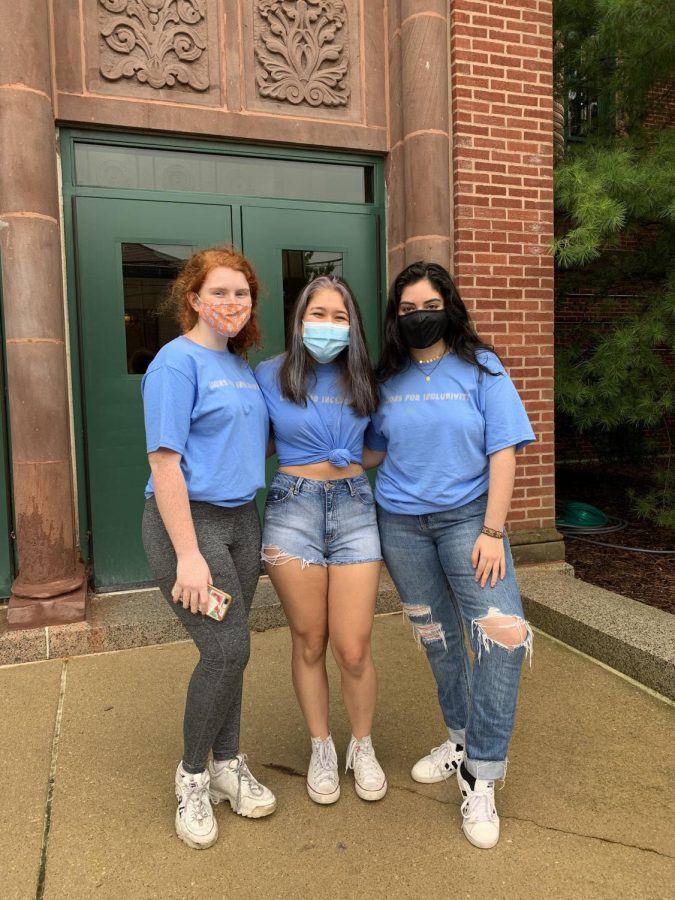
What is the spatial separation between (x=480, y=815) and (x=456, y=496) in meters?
1.11

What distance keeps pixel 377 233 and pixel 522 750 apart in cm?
394

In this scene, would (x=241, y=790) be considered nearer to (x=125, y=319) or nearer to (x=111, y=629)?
(x=111, y=629)

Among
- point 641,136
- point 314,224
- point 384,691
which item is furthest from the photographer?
point 641,136

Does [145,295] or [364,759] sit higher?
[145,295]

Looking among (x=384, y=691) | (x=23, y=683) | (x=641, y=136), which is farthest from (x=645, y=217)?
(x=23, y=683)

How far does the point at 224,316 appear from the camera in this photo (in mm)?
2434

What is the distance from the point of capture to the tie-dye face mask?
7.97 feet

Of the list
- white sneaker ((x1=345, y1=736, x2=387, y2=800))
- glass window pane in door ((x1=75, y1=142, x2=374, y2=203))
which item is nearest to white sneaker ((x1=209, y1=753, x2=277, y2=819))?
white sneaker ((x1=345, y1=736, x2=387, y2=800))

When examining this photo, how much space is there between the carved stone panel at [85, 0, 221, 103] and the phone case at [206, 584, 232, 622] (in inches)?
155

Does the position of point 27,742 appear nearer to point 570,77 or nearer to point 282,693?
point 282,693

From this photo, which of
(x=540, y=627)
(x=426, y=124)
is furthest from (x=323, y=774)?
(x=426, y=124)

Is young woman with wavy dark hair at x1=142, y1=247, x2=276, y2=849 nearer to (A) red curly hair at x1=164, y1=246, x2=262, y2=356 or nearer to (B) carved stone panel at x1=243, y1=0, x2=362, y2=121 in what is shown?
(A) red curly hair at x1=164, y1=246, x2=262, y2=356

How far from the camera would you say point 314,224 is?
17.6 feet

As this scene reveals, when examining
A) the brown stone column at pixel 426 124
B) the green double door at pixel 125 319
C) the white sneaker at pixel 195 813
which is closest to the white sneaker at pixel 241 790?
the white sneaker at pixel 195 813
